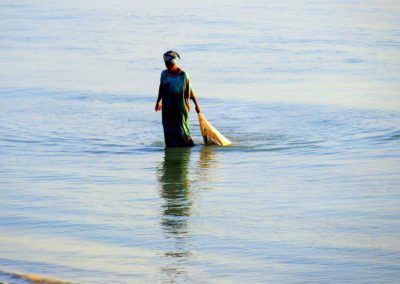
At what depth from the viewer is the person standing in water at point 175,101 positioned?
12.5 metres

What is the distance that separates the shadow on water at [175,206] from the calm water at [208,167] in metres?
0.03

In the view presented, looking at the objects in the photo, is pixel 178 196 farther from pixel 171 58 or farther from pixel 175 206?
pixel 171 58

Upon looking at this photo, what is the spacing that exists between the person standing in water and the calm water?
220 millimetres

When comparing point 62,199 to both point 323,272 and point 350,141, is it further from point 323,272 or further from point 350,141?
point 350,141

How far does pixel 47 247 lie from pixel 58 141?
599 centimetres

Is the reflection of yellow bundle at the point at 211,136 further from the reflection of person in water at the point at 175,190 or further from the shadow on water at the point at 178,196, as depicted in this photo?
the reflection of person in water at the point at 175,190

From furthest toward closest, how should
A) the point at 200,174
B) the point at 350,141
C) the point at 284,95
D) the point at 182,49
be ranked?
the point at 182,49 → the point at 284,95 → the point at 350,141 → the point at 200,174

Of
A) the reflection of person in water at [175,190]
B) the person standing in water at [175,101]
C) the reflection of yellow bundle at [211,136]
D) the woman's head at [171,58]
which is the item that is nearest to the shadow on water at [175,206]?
the reflection of person in water at [175,190]

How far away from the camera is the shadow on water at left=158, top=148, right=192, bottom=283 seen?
7923 mm

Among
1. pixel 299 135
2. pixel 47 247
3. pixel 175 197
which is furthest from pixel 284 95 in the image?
pixel 47 247

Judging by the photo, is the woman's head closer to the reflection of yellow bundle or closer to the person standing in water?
the person standing in water

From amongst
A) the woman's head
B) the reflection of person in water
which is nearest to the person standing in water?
the woman's head

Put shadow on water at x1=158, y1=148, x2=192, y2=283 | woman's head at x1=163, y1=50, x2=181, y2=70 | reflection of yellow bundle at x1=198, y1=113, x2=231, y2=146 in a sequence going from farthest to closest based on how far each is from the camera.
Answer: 1. reflection of yellow bundle at x1=198, y1=113, x2=231, y2=146
2. woman's head at x1=163, y1=50, x2=181, y2=70
3. shadow on water at x1=158, y1=148, x2=192, y2=283

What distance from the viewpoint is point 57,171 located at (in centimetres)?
1202
